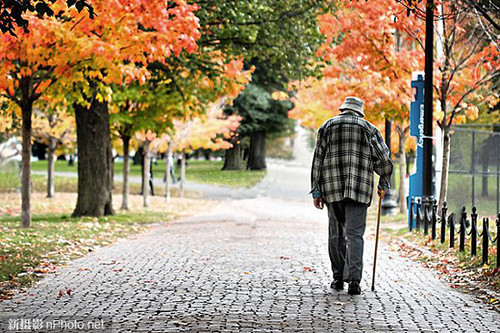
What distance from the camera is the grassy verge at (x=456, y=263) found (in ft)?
28.6

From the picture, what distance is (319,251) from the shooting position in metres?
12.2

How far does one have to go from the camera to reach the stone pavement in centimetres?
640

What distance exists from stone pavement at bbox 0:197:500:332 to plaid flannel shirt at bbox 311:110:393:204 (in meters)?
1.10

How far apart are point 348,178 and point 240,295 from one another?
5.39ft

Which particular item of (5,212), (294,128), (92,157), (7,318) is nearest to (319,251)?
(7,318)

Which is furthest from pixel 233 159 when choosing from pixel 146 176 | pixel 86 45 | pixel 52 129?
pixel 86 45

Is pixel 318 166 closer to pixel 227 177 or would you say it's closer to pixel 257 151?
pixel 227 177

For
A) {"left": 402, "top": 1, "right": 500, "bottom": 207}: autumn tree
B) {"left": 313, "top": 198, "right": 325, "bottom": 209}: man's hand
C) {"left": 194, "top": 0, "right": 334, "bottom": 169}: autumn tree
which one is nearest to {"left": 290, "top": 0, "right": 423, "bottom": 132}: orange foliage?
{"left": 402, "top": 1, "right": 500, "bottom": 207}: autumn tree

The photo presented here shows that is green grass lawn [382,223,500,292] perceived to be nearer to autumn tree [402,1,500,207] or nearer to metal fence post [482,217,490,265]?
metal fence post [482,217,490,265]

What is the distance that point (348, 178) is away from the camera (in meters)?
7.90

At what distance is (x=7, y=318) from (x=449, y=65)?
43.0ft

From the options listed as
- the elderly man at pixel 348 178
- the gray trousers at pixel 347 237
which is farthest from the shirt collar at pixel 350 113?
the gray trousers at pixel 347 237

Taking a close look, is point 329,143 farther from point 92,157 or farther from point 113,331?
point 92,157

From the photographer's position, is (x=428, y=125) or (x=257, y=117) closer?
(x=428, y=125)
